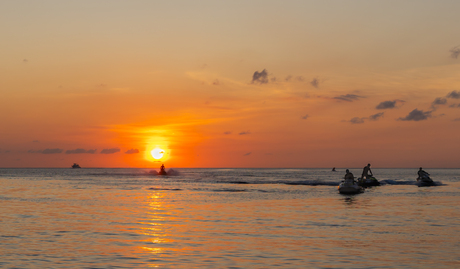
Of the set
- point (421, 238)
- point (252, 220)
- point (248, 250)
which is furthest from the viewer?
point (252, 220)

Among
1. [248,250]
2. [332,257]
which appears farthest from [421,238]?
[248,250]

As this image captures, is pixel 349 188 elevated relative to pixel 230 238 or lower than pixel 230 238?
elevated

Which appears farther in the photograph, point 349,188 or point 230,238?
point 349,188

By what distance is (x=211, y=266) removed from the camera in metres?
17.4

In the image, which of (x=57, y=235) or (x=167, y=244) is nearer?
(x=167, y=244)

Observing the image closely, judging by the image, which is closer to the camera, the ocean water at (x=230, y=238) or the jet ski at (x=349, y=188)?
the ocean water at (x=230, y=238)

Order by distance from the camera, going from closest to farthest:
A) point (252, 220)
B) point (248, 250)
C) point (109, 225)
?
point (248, 250) < point (109, 225) < point (252, 220)

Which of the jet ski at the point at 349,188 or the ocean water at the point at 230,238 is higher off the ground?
the jet ski at the point at 349,188

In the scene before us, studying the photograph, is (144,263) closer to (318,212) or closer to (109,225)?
(109,225)

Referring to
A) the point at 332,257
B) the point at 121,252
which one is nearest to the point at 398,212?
the point at 332,257

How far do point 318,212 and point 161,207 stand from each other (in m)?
14.3

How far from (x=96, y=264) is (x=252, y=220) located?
15.4m

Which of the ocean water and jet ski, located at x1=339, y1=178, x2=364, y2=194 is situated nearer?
the ocean water

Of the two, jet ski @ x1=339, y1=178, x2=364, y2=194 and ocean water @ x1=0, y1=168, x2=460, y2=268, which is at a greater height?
jet ski @ x1=339, y1=178, x2=364, y2=194
